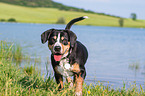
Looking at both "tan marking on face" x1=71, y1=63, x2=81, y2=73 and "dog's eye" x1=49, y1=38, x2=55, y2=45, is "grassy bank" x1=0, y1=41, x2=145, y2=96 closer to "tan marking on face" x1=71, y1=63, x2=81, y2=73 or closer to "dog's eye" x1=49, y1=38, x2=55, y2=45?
"tan marking on face" x1=71, y1=63, x2=81, y2=73

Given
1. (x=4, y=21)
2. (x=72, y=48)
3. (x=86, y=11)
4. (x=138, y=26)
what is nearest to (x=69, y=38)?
(x=72, y=48)

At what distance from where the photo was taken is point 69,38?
509cm

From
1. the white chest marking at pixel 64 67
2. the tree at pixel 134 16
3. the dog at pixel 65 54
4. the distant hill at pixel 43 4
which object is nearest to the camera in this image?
the dog at pixel 65 54

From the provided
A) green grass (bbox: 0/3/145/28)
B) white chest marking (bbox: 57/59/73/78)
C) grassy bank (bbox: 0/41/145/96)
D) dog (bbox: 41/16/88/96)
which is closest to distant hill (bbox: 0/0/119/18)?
green grass (bbox: 0/3/145/28)

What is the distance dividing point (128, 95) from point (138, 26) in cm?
11077

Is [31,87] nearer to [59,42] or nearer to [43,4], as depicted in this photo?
[59,42]

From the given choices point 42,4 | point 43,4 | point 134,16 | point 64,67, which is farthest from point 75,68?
point 134,16

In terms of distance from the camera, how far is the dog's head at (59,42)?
482 cm

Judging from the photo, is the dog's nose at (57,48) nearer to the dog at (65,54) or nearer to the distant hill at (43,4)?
the dog at (65,54)

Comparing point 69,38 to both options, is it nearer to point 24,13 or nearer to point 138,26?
point 24,13

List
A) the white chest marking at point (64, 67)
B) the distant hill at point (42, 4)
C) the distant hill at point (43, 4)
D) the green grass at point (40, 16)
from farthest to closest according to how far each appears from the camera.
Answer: the distant hill at point (42, 4) → the distant hill at point (43, 4) → the green grass at point (40, 16) → the white chest marking at point (64, 67)

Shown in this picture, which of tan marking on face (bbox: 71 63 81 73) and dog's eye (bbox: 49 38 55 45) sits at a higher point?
dog's eye (bbox: 49 38 55 45)

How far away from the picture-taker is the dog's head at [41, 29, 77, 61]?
4.82 metres

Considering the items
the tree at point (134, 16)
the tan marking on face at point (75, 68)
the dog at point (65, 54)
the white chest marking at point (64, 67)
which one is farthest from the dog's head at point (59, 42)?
the tree at point (134, 16)
